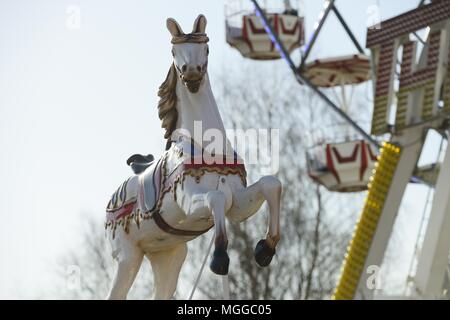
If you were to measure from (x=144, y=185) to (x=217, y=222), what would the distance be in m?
1.27

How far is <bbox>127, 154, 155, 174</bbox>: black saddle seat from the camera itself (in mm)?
13234

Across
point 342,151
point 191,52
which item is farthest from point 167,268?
point 342,151

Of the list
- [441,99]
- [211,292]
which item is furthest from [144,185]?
[211,292]

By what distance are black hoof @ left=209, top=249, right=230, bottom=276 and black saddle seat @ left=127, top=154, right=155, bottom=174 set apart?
1862 mm

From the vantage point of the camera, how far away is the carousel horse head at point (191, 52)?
39.7ft

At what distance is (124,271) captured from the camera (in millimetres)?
12852

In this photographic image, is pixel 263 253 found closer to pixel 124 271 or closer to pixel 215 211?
pixel 215 211

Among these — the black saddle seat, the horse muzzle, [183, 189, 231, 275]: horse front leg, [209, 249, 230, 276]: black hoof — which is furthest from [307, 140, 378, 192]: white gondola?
[209, 249, 230, 276]: black hoof

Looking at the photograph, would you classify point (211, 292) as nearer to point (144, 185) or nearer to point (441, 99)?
point (441, 99)

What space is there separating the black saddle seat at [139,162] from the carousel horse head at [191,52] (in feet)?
3.94

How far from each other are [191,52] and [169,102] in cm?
55

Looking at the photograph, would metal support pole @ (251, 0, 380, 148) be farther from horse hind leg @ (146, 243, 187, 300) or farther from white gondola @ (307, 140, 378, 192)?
horse hind leg @ (146, 243, 187, 300)

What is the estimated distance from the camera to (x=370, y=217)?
25.0 metres
